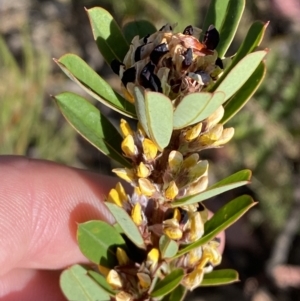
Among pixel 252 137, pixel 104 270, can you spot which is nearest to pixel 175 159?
pixel 104 270

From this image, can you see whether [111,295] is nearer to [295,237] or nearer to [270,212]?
[270,212]

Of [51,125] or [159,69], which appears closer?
[159,69]

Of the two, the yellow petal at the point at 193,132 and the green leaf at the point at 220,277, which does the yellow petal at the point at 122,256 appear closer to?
the green leaf at the point at 220,277

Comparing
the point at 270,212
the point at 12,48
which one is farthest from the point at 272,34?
the point at 12,48

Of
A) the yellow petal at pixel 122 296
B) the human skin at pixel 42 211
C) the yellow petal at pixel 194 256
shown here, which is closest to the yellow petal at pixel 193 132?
the yellow petal at pixel 194 256

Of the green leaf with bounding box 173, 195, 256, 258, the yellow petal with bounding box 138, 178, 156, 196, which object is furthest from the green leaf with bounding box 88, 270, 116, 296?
the yellow petal with bounding box 138, 178, 156, 196

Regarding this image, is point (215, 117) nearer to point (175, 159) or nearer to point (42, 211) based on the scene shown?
point (175, 159)
